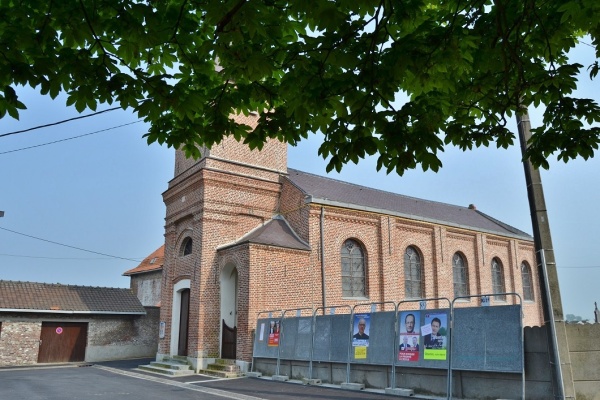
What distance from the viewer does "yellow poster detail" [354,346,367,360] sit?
13.5 metres

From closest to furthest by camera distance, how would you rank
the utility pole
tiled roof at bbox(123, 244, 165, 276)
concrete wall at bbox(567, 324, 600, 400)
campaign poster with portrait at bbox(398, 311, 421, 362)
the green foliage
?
the green foliage → the utility pole → concrete wall at bbox(567, 324, 600, 400) → campaign poster with portrait at bbox(398, 311, 421, 362) → tiled roof at bbox(123, 244, 165, 276)

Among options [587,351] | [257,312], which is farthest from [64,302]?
[587,351]

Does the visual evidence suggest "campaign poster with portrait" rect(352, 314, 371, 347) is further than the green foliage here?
Yes

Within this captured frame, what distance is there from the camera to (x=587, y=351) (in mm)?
9125

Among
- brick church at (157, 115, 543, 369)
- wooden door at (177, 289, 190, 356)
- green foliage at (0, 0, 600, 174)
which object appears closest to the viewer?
green foliage at (0, 0, 600, 174)

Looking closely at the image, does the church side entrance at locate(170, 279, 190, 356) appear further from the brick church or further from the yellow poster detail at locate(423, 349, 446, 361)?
the yellow poster detail at locate(423, 349, 446, 361)

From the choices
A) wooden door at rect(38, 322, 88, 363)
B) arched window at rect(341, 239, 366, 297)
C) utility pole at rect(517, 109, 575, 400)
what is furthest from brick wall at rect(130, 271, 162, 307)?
utility pole at rect(517, 109, 575, 400)

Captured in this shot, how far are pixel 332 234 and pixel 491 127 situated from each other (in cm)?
1476

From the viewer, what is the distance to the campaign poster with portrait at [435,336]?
38.1 feet

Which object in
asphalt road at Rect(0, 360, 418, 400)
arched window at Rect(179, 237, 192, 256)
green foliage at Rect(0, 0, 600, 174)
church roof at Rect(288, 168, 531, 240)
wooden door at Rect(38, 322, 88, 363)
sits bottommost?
asphalt road at Rect(0, 360, 418, 400)

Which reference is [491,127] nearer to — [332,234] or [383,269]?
[332,234]

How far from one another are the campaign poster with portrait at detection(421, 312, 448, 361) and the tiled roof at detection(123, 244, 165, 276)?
2206 centimetres

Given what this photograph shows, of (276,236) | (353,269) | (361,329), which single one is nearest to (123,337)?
(276,236)

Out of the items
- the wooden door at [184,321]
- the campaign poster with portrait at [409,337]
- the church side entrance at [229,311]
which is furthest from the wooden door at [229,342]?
the campaign poster with portrait at [409,337]
